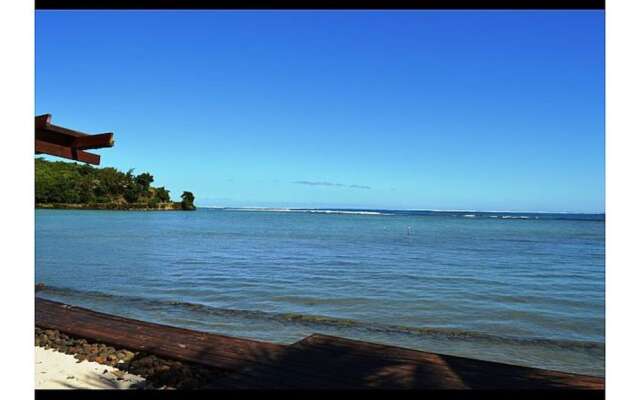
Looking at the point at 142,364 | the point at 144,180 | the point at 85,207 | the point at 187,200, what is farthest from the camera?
the point at 187,200

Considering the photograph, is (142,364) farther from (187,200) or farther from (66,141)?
(187,200)

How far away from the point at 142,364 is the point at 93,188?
9241cm

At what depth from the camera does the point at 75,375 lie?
4.68m

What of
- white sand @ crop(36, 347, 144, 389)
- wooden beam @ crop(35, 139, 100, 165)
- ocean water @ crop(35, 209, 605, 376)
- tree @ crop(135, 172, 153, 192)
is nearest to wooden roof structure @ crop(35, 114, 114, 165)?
Result: wooden beam @ crop(35, 139, 100, 165)

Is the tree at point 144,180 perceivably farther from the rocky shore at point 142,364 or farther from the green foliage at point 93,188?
the rocky shore at point 142,364

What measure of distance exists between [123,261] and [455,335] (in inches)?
518

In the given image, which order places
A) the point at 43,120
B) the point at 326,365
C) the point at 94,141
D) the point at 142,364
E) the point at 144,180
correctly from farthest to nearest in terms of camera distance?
the point at 144,180, the point at 142,364, the point at 326,365, the point at 94,141, the point at 43,120

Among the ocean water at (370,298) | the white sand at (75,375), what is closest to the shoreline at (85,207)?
the ocean water at (370,298)

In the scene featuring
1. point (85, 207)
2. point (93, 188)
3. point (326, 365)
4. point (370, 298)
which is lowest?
point (370, 298)

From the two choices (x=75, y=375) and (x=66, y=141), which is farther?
(x=75, y=375)

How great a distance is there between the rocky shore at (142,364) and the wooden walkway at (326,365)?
11 cm

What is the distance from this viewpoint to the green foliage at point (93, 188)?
7975cm

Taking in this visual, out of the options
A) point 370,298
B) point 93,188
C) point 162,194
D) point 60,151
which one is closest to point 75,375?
point 60,151
